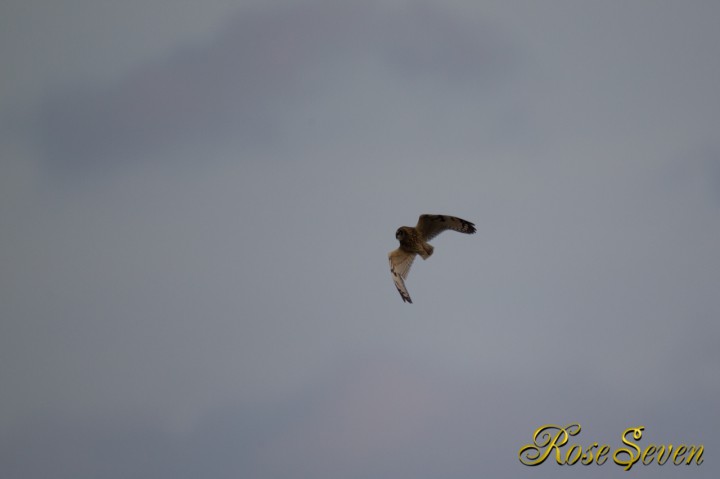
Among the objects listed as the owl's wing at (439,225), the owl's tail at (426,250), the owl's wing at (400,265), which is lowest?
the owl's wing at (400,265)

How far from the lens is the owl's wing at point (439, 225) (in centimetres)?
4853

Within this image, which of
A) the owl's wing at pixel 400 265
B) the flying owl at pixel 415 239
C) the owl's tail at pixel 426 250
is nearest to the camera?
the flying owl at pixel 415 239

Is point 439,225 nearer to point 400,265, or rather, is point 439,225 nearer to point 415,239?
point 415,239

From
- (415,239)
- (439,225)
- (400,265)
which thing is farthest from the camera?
(400,265)

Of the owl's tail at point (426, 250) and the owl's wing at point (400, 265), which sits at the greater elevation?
the owl's tail at point (426, 250)

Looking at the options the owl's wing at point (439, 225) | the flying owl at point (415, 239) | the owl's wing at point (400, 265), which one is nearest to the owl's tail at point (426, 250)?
the flying owl at point (415, 239)

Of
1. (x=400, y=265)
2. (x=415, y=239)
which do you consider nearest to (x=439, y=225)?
(x=415, y=239)

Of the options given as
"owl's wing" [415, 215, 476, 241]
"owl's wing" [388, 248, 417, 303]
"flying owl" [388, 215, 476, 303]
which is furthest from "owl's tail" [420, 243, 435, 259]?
"owl's wing" [388, 248, 417, 303]

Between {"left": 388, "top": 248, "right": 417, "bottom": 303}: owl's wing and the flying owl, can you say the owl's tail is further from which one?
{"left": 388, "top": 248, "right": 417, "bottom": 303}: owl's wing

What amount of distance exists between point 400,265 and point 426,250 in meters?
1.02

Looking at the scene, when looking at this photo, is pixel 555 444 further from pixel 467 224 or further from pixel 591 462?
pixel 467 224

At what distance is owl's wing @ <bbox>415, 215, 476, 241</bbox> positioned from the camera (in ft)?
159

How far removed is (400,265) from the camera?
49.7 meters

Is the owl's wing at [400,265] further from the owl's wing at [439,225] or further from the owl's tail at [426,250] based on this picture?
the owl's wing at [439,225]
